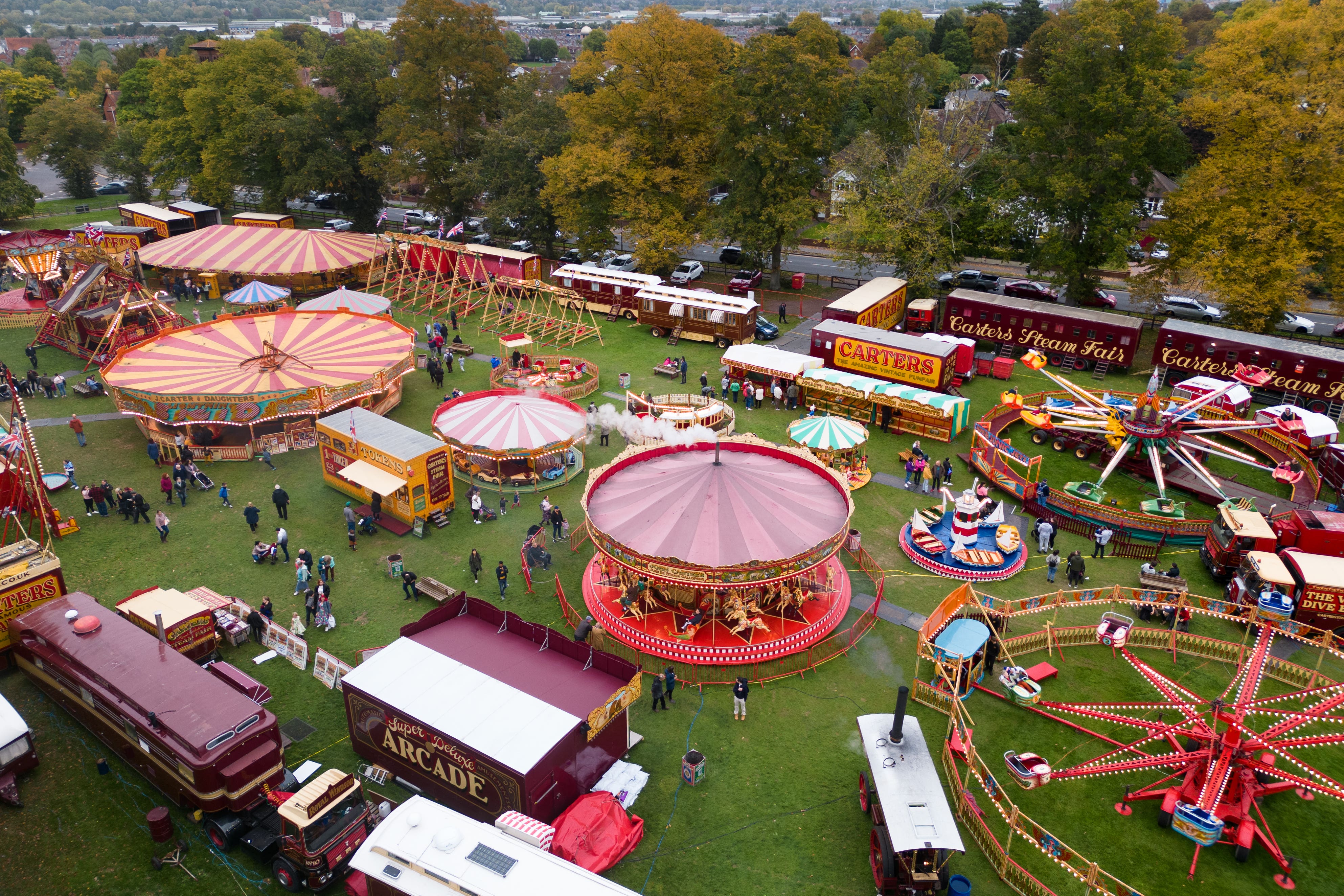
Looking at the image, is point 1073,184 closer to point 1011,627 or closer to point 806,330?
point 806,330

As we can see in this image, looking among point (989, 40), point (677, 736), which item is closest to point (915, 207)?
point (677, 736)

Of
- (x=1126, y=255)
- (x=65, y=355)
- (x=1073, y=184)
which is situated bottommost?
(x=65, y=355)

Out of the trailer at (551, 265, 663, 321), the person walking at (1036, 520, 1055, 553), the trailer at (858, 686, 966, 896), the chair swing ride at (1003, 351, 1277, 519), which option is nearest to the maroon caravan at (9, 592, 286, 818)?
the trailer at (858, 686, 966, 896)

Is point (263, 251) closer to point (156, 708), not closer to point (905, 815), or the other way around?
point (156, 708)

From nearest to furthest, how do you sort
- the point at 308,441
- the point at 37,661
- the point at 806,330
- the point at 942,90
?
1. the point at 37,661
2. the point at 308,441
3. the point at 806,330
4. the point at 942,90

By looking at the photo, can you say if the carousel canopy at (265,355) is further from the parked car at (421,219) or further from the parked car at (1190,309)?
→ the parked car at (1190,309)

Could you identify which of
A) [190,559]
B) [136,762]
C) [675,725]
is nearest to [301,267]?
[190,559]
